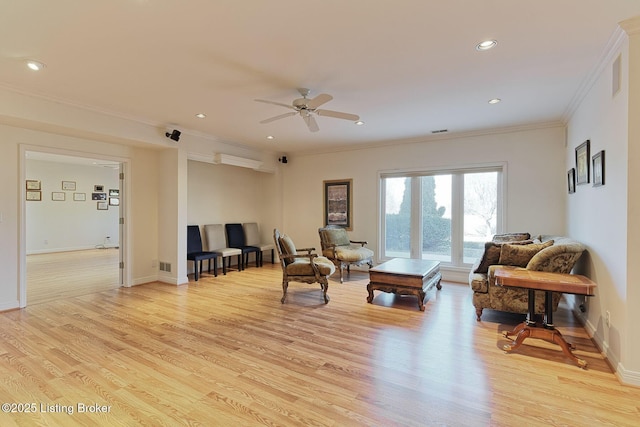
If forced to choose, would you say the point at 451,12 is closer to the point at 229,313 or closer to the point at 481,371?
the point at 481,371

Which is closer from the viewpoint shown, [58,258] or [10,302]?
[10,302]

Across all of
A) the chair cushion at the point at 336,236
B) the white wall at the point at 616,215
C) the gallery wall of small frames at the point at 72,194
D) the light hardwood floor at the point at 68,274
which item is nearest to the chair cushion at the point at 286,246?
the chair cushion at the point at 336,236

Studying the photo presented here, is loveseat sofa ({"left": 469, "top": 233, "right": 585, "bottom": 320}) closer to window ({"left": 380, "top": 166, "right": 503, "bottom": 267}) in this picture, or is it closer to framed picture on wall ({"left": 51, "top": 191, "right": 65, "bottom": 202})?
window ({"left": 380, "top": 166, "right": 503, "bottom": 267})

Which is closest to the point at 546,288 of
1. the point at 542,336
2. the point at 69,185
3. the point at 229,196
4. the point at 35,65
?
the point at 542,336

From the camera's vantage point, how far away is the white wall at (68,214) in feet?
28.3

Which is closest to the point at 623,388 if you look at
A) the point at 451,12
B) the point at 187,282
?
the point at 451,12

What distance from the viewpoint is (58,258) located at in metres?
7.91

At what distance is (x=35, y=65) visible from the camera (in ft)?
9.62

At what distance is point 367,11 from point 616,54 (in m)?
2.14

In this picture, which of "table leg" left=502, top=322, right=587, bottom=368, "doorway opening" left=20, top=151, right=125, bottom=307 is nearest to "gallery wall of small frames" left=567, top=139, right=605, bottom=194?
"table leg" left=502, top=322, right=587, bottom=368

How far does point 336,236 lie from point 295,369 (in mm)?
3734

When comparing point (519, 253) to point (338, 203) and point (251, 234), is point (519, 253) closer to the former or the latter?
point (338, 203)

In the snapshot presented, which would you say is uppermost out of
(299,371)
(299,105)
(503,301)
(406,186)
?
(299,105)

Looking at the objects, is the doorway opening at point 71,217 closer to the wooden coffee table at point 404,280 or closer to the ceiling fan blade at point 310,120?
the ceiling fan blade at point 310,120
